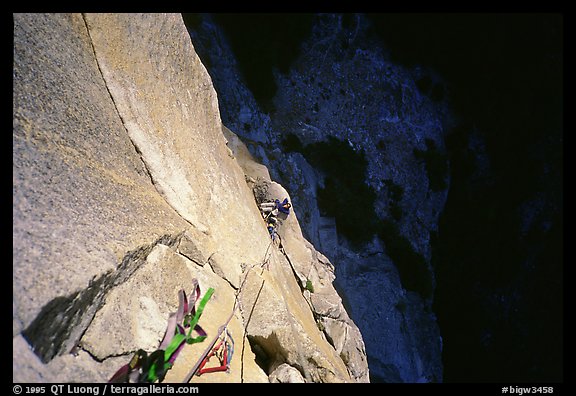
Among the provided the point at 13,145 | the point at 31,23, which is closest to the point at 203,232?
the point at 13,145

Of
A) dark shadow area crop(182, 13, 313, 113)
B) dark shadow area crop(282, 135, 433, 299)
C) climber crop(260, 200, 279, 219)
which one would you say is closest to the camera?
climber crop(260, 200, 279, 219)

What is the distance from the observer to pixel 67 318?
2738 millimetres

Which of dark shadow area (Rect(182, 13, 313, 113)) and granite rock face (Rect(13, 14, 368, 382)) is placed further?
dark shadow area (Rect(182, 13, 313, 113))

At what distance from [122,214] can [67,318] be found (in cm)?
121

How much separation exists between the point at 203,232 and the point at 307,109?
11035 mm

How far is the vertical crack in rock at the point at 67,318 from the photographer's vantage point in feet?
8.30

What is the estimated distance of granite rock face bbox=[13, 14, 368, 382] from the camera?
108 inches

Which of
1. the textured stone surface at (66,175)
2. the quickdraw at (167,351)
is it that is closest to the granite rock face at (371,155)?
the textured stone surface at (66,175)

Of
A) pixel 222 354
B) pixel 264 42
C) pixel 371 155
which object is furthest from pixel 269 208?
pixel 371 155

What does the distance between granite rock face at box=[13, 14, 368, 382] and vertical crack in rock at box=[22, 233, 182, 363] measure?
0.03ft

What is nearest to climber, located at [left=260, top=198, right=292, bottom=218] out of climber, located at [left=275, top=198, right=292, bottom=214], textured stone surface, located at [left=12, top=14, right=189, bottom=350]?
climber, located at [left=275, top=198, right=292, bottom=214]

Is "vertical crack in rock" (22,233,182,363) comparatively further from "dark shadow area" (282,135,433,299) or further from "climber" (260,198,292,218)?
"dark shadow area" (282,135,433,299)

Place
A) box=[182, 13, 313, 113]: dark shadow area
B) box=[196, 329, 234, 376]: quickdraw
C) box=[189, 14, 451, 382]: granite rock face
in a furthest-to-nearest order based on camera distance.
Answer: box=[182, 13, 313, 113]: dark shadow area < box=[189, 14, 451, 382]: granite rock face < box=[196, 329, 234, 376]: quickdraw

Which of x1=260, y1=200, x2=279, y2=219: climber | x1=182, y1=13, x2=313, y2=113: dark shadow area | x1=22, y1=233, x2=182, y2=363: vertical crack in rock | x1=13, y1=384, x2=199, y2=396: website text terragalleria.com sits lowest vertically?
x1=13, y1=384, x2=199, y2=396: website text terragalleria.com
